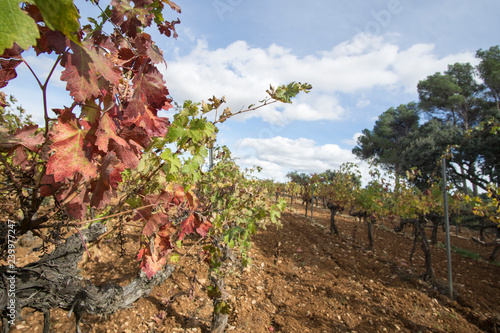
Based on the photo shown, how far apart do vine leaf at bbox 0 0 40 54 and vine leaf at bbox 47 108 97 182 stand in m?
0.28

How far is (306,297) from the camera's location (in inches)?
155

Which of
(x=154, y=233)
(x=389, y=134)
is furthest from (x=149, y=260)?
(x=389, y=134)

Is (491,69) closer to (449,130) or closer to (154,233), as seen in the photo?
(449,130)

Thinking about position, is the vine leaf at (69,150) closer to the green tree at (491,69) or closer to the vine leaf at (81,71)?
the vine leaf at (81,71)

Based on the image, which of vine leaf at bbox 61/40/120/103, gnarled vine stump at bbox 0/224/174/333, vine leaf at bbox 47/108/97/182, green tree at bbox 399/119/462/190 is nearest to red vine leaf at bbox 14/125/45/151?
vine leaf at bbox 47/108/97/182

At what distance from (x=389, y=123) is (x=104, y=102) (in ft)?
108

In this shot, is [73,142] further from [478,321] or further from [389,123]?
[389,123]

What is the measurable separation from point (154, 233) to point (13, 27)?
936 mm

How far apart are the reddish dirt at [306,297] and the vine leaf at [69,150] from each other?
172cm

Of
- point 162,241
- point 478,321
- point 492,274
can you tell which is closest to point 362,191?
point 492,274

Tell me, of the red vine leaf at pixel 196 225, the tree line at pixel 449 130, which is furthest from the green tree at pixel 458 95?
the red vine leaf at pixel 196 225

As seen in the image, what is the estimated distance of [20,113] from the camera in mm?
3771

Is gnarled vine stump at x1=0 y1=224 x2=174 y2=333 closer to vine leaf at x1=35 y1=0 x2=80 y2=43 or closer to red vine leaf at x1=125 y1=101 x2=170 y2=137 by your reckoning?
red vine leaf at x1=125 y1=101 x2=170 y2=137

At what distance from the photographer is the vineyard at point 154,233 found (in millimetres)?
624
